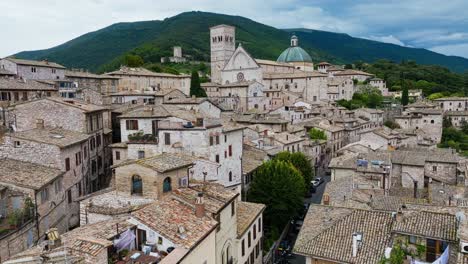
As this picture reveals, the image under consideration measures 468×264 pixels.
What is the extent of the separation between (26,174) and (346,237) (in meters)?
19.9

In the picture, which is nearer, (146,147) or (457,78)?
(146,147)

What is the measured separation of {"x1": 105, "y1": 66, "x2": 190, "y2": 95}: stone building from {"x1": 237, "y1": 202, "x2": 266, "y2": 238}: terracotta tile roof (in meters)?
45.6

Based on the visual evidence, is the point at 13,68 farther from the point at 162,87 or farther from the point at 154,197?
the point at 154,197

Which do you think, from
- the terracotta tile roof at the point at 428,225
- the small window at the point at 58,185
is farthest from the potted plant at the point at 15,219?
the terracotta tile roof at the point at 428,225

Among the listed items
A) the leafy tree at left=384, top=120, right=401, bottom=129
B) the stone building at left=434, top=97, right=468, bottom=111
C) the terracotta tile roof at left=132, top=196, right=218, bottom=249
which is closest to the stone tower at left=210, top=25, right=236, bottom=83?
the leafy tree at left=384, top=120, right=401, bottom=129

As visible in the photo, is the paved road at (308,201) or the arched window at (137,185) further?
the paved road at (308,201)

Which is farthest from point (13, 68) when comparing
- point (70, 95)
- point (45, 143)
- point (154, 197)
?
point (154, 197)

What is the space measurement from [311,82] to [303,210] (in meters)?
62.9

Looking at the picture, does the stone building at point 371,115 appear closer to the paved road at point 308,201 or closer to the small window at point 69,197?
the paved road at point 308,201

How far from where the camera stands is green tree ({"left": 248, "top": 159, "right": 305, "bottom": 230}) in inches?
1416

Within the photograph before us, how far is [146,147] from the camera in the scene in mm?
32125

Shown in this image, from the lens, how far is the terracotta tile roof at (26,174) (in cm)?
2315

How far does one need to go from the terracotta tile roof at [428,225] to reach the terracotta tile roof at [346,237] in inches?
51.3

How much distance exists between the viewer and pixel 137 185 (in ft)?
69.3
